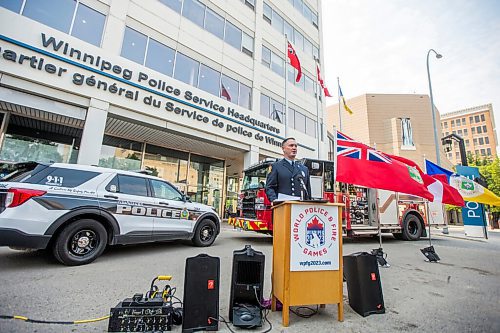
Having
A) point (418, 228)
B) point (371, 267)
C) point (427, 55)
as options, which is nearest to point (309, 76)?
point (427, 55)

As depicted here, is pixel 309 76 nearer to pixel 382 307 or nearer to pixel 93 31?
pixel 93 31

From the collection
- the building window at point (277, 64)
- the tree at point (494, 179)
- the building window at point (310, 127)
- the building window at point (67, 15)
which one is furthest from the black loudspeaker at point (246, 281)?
the tree at point (494, 179)

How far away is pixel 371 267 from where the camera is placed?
9.04 feet

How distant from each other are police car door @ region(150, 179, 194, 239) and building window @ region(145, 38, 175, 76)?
7.64 metres

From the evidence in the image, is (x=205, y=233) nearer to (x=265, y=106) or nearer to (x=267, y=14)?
(x=265, y=106)

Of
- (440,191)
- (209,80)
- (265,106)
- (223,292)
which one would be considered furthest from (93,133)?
(440,191)

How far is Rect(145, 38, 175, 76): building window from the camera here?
1102 cm

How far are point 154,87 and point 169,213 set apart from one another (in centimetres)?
723

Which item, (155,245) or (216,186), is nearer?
(155,245)

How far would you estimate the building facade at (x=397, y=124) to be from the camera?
121 feet

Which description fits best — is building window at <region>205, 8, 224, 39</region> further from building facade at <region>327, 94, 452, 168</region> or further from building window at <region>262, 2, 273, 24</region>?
building facade at <region>327, 94, 452, 168</region>

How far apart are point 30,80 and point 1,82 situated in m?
0.72

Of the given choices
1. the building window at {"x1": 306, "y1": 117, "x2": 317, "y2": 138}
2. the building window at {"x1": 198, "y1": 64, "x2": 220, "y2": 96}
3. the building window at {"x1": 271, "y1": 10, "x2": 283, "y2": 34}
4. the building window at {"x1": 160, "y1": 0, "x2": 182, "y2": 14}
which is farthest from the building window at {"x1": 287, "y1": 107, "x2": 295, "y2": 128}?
the building window at {"x1": 160, "y1": 0, "x2": 182, "y2": 14}

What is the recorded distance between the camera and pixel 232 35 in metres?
14.9
